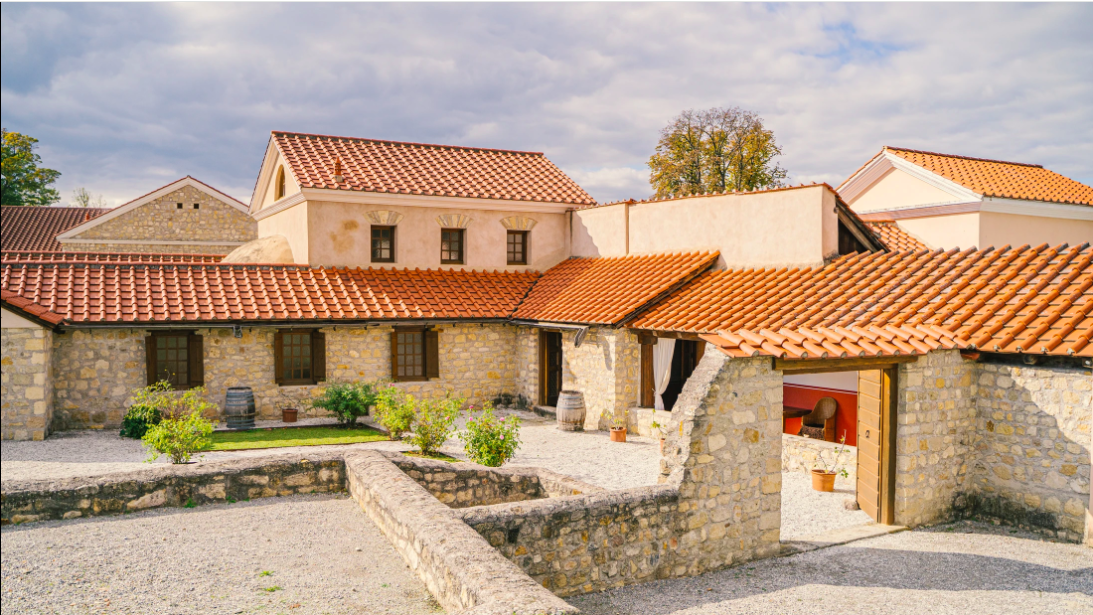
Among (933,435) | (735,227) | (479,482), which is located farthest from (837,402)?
(479,482)

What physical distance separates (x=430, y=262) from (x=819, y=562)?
14.0 metres

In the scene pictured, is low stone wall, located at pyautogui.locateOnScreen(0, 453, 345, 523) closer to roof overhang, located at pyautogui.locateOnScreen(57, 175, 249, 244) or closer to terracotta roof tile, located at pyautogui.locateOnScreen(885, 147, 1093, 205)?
terracotta roof tile, located at pyautogui.locateOnScreen(885, 147, 1093, 205)

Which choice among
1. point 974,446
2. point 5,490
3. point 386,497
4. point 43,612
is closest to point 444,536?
point 386,497

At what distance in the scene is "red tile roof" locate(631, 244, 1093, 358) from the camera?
9.11 m

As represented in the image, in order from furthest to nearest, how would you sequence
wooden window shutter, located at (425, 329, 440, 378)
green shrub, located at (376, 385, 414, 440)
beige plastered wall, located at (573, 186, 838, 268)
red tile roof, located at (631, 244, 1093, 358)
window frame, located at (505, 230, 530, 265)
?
window frame, located at (505, 230, 530, 265), wooden window shutter, located at (425, 329, 440, 378), beige plastered wall, located at (573, 186, 838, 268), green shrub, located at (376, 385, 414, 440), red tile roof, located at (631, 244, 1093, 358)

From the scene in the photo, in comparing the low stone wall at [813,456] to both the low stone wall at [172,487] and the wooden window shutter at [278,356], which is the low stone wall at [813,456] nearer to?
the low stone wall at [172,487]

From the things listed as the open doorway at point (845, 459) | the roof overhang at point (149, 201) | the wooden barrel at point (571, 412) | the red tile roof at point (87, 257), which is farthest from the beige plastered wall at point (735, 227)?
the roof overhang at point (149, 201)

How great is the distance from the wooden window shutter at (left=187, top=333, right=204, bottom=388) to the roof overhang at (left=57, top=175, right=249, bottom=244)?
14850 millimetres

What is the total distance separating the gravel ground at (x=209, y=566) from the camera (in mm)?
6184

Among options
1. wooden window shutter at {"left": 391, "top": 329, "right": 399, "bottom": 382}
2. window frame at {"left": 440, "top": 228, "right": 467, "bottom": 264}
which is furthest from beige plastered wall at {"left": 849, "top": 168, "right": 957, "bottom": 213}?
wooden window shutter at {"left": 391, "top": 329, "right": 399, "bottom": 382}

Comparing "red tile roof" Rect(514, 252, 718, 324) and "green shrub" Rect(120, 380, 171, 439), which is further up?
"red tile roof" Rect(514, 252, 718, 324)

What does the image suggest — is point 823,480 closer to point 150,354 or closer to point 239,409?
point 239,409

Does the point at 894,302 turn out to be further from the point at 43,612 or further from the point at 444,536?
the point at 43,612

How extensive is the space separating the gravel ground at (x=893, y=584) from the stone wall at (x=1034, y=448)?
1.79ft
